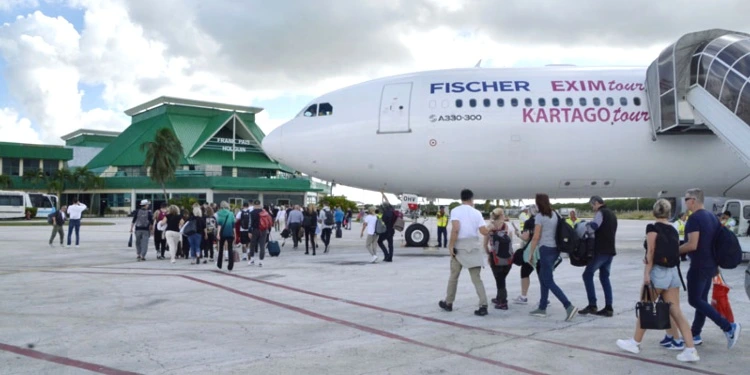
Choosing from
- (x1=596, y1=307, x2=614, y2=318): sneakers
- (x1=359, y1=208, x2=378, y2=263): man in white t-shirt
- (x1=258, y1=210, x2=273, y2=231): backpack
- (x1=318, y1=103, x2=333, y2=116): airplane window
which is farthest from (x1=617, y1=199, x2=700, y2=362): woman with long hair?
(x1=318, y1=103, x2=333, y2=116): airplane window

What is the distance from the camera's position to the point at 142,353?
6.02 metres

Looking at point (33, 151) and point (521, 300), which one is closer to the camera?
point (521, 300)

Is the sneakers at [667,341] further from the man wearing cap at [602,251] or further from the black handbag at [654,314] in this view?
the man wearing cap at [602,251]

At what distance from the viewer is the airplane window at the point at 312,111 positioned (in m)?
18.1

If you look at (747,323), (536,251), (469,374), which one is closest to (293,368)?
(469,374)

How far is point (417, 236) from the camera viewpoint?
61.6 ft

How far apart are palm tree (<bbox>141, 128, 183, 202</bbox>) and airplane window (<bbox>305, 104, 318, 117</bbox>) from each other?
174 ft

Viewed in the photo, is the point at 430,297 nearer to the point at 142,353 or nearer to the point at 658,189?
the point at 142,353

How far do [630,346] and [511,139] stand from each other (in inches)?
433

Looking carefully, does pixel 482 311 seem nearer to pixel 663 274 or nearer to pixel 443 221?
pixel 663 274

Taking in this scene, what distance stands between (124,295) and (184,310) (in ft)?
6.31

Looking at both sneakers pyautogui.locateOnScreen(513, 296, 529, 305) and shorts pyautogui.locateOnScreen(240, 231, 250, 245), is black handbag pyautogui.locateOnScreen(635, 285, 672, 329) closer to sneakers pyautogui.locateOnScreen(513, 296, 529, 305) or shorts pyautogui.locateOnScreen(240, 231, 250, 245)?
sneakers pyautogui.locateOnScreen(513, 296, 529, 305)

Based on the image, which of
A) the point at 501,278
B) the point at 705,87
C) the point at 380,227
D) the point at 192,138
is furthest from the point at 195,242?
the point at 192,138

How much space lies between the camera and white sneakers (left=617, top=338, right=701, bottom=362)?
228 inches
